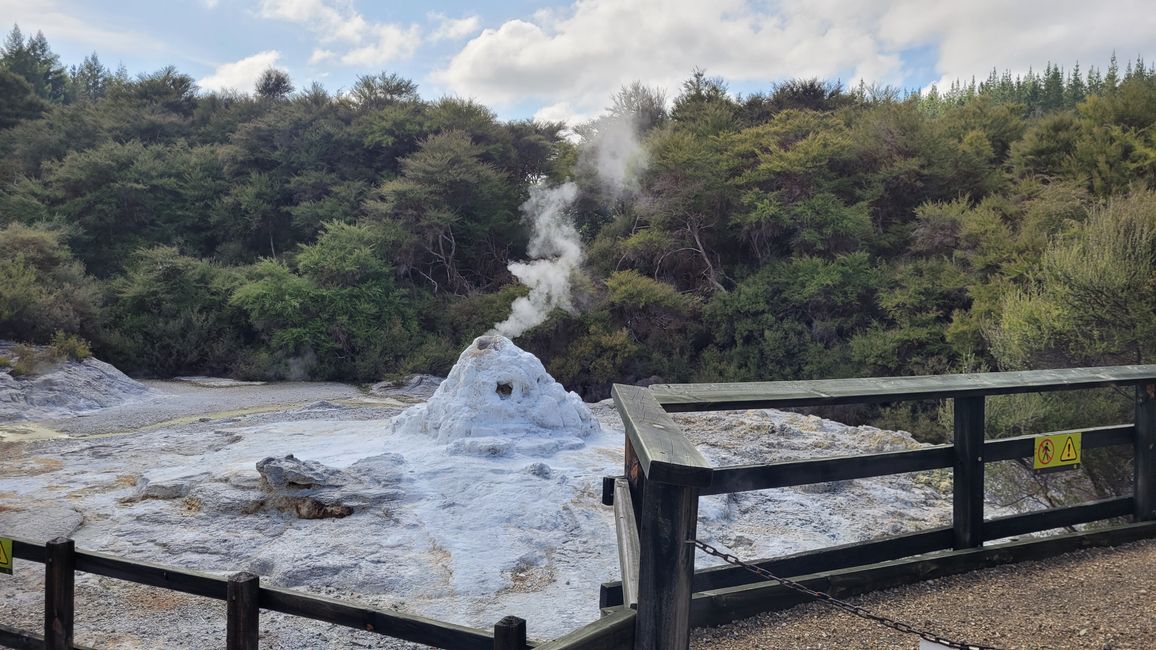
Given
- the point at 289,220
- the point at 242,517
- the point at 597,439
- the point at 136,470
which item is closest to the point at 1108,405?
the point at 597,439

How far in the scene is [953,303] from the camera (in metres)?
14.5

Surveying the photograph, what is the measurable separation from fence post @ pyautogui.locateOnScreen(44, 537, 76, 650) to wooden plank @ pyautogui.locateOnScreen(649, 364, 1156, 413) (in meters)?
2.55

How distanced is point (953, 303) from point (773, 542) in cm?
969

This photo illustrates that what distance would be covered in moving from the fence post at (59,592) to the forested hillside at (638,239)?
969 cm

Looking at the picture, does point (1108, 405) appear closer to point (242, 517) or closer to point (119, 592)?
point (242, 517)

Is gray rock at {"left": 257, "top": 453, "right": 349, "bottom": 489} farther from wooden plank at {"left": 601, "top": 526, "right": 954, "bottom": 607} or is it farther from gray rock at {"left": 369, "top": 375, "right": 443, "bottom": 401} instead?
gray rock at {"left": 369, "top": 375, "right": 443, "bottom": 401}

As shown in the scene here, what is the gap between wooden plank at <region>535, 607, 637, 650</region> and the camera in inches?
66.6

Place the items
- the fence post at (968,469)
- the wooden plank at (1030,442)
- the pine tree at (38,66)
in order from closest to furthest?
1. the fence post at (968,469)
2. the wooden plank at (1030,442)
3. the pine tree at (38,66)

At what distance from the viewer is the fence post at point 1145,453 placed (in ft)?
11.5

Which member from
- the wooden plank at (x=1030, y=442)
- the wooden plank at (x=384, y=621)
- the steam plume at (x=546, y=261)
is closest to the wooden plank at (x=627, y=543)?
the wooden plank at (x=384, y=621)

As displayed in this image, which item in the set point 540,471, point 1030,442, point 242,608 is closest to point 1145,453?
point 1030,442

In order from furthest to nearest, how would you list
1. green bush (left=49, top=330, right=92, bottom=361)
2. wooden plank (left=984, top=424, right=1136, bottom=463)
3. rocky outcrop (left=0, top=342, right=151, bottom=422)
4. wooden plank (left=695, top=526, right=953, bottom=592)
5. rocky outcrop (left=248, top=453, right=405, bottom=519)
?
1. green bush (left=49, top=330, right=92, bottom=361)
2. rocky outcrop (left=0, top=342, right=151, bottom=422)
3. rocky outcrop (left=248, top=453, right=405, bottom=519)
4. wooden plank (left=984, top=424, right=1136, bottom=463)
5. wooden plank (left=695, top=526, right=953, bottom=592)

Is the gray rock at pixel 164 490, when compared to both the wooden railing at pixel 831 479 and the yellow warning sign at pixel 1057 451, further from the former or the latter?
the yellow warning sign at pixel 1057 451

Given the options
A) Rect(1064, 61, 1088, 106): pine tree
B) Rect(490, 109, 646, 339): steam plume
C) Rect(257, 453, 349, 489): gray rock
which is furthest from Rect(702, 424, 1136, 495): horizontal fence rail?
Rect(1064, 61, 1088, 106): pine tree
